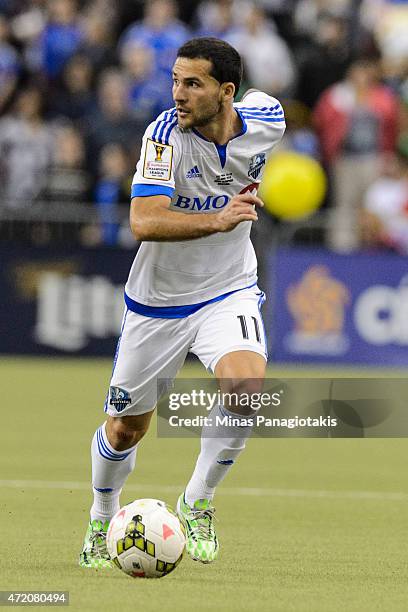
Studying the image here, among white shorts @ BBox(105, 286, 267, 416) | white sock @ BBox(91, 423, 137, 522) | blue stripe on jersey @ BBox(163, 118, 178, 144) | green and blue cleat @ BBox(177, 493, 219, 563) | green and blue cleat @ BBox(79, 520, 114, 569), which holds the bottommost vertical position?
green and blue cleat @ BBox(177, 493, 219, 563)

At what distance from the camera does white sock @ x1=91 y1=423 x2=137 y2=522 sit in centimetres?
778

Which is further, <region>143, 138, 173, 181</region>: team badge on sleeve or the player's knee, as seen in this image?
<region>143, 138, 173, 181</region>: team badge on sleeve

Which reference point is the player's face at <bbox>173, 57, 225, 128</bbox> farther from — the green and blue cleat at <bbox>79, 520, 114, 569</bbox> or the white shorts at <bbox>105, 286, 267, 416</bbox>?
the green and blue cleat at <bbox>79, 520, 114, 569</bbox>

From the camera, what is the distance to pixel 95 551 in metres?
7.55

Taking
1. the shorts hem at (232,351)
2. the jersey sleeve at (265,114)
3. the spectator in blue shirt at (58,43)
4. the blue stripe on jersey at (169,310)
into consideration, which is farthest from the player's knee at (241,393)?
the spectator in blue shirt at (58,43)

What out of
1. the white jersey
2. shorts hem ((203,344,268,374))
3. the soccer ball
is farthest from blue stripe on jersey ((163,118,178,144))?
the soccer ball

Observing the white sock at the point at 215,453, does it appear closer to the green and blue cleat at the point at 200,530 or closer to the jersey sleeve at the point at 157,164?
the green and blue cleat at the point at 200,530

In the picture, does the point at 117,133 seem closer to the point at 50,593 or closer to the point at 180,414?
the point at 180,414

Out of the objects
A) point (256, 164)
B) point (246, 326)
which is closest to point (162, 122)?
point (256, 164)

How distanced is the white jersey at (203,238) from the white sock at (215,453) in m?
0.62

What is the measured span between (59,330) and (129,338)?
37.5ft

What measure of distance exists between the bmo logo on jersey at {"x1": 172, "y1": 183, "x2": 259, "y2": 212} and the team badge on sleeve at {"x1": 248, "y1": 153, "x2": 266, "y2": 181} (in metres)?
0.20

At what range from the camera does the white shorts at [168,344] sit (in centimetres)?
767

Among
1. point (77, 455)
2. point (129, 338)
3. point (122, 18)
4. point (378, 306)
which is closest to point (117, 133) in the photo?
point (122, 18)
